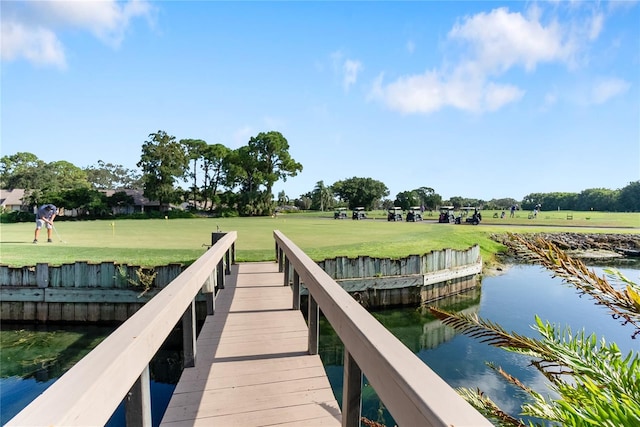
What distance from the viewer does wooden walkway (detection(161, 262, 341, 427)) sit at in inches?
98.6

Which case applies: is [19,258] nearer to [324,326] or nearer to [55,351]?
[55,351]

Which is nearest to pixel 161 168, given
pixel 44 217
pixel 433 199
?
pixel 44 217

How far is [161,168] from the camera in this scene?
47.7 metres

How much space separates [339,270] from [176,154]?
46.3 metres

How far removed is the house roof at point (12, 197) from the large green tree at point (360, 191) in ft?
181

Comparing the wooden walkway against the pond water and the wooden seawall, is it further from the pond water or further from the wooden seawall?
the wooden seawall

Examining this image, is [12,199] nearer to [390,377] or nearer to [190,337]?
[190,337]

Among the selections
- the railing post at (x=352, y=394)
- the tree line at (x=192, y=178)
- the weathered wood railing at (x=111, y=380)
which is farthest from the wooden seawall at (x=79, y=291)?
the tree line at (x=192, y=178)

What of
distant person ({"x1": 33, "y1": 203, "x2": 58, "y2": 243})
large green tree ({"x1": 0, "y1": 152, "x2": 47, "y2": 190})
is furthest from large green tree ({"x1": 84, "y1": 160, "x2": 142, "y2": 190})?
distant person ({"x1": 33, "y1": 203, "x2": 58, "y2": 243})

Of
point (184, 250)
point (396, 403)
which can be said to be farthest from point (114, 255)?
point (396, 403)

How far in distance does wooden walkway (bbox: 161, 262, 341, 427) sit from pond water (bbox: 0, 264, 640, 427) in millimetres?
2161

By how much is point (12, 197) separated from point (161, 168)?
89.0ft

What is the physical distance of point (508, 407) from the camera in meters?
5.32

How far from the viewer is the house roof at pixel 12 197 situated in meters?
54.2
